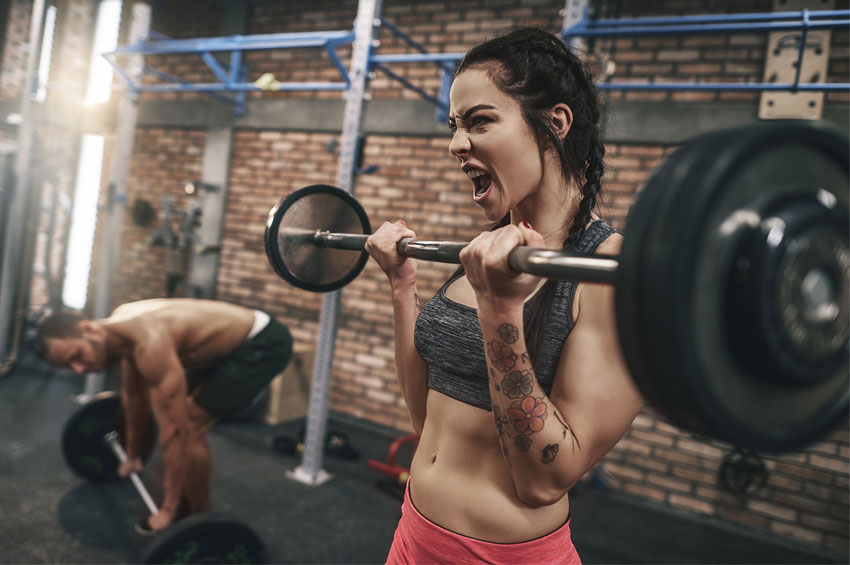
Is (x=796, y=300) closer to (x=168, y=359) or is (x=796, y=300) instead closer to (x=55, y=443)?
(x=168, y=359)

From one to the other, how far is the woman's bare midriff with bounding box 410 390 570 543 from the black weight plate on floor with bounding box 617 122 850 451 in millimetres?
388

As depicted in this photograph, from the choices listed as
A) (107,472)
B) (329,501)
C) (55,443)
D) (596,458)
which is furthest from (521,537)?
(55,443)

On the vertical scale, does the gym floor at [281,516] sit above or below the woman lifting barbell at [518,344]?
below

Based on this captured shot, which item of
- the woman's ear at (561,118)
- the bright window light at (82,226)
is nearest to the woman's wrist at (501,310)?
the woman's ear at (561,118)

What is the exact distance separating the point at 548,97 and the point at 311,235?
668 mm

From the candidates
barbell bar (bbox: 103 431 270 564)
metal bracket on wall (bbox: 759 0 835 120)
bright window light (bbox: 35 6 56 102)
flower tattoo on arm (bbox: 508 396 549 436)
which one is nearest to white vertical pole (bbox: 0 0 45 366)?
bright window light (bbox: 35 6 56 102)

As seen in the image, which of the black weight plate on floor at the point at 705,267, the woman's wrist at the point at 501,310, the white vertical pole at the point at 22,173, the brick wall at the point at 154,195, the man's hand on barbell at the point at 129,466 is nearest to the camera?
the black weight plate on floor at the point at 705,267

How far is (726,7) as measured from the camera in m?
3.27

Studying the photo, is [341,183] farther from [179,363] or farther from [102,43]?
[102,43]

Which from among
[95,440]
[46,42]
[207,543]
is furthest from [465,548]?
[46,42]

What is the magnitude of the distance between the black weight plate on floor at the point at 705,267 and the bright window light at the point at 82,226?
245 inches

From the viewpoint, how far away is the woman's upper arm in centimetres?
73

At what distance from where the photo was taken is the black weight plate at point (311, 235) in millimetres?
1234

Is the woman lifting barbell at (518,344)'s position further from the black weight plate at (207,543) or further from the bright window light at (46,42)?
the bright window light at (46,42)
